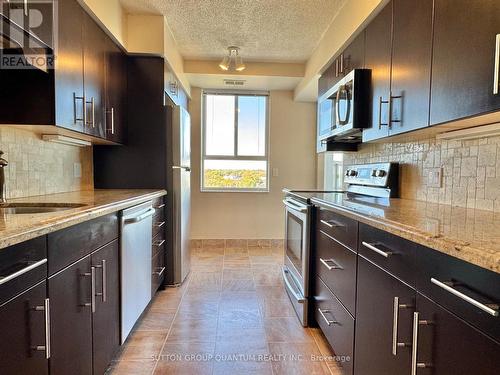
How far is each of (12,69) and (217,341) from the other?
75.3 inches

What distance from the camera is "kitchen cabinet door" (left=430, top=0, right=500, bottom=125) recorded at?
1.07 m

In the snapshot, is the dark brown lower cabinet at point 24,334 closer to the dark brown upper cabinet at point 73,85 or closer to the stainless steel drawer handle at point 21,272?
the stainless steel drawer handle at point 21,272

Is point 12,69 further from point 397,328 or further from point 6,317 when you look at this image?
point 397,328

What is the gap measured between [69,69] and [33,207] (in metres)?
0.83

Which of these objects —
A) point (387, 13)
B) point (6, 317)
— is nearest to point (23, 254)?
point (6, 317)

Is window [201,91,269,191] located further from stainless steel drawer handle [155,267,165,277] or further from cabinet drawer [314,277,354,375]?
cabinet drawer [314,277,354,375]

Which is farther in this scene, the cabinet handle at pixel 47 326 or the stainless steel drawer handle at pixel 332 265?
the stainless steel drawer handle at pixel 332 265

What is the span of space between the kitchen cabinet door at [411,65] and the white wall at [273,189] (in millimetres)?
2801

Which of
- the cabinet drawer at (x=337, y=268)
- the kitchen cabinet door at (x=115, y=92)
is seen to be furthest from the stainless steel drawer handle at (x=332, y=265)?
the kitchen cabinet door at (x=115, y=92)

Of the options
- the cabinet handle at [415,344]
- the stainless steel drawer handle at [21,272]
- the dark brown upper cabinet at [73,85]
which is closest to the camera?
the stainless steel drawer handle at [21,272]

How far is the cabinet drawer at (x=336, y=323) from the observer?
1538 millimetres

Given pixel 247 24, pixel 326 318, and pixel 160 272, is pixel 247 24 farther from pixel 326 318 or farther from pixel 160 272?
pixel 326 318

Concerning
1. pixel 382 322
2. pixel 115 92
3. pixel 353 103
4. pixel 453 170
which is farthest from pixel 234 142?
pixel 382 322

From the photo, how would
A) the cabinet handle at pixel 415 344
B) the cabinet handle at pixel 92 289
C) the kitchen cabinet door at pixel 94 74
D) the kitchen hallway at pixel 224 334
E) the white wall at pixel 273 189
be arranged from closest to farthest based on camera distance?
the cabinet handle at pixel 415 344, the cabinet handle at pixel 92 289, the kitchen hallway at pixel 224 334, the kitchen cabinet door at pixel 94 74, the white wall at pixel 273 189
